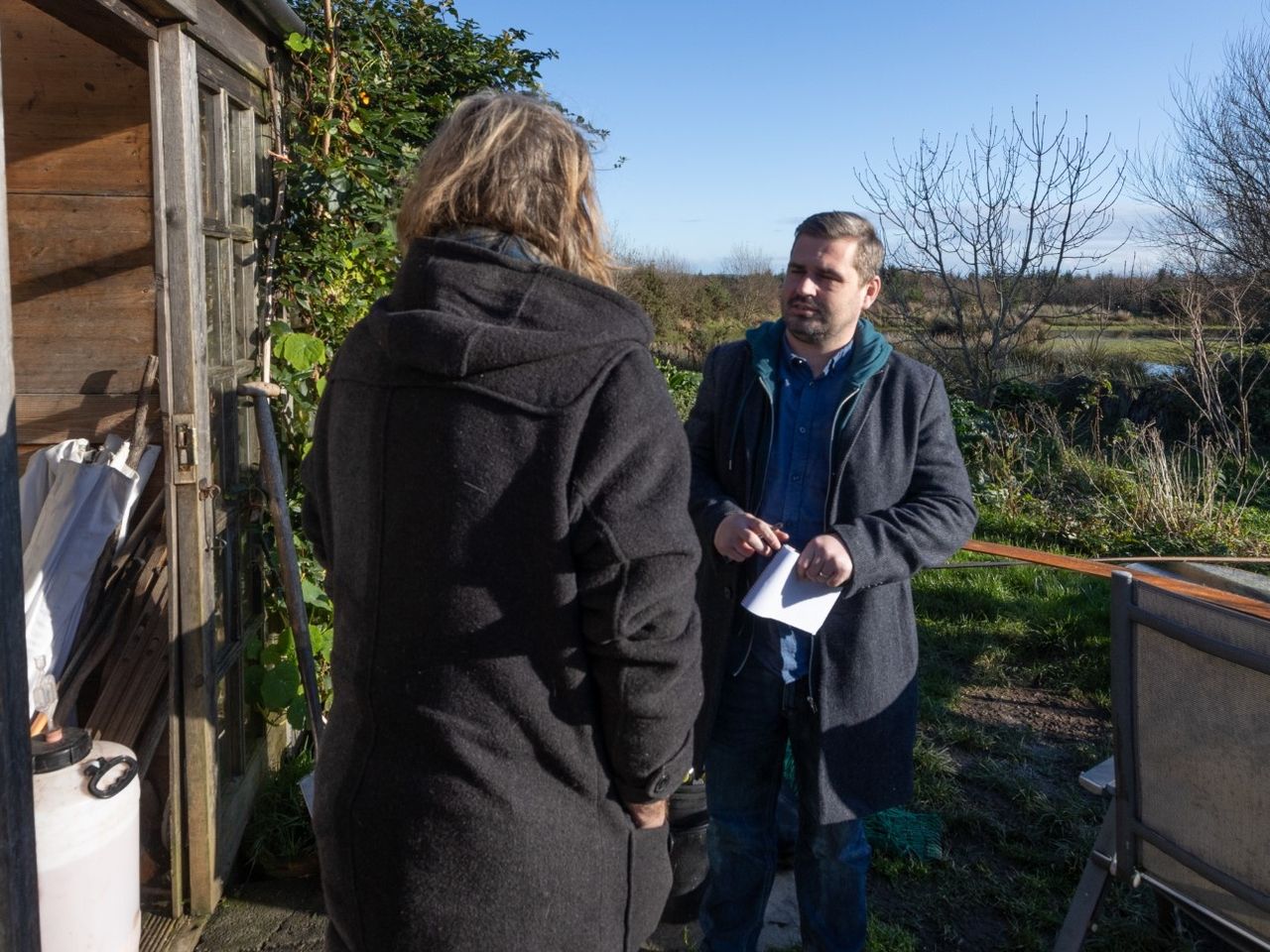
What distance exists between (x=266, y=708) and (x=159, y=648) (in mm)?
528

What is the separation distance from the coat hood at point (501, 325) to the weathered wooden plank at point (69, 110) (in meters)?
1.96

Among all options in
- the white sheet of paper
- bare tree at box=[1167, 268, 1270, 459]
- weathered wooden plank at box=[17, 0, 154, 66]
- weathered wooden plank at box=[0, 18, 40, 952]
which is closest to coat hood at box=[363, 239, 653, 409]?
weathered wooden plank at box=[0, 18, 40, 952]

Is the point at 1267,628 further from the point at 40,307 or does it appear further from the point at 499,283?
the point at 40,307

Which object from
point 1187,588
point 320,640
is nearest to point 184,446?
point 320,640

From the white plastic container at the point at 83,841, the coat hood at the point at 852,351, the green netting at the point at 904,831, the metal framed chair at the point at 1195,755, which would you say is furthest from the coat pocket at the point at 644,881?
the green netting at the point at 904,831

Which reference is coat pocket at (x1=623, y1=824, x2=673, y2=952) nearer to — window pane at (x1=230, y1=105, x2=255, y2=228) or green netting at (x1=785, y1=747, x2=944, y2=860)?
green netting at (x1=785, y1=747, x2=944, y2=860)

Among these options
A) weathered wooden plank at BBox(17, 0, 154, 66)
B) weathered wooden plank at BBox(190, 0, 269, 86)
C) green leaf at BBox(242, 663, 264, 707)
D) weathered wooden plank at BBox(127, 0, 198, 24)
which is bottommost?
green leaf at BBox(242, 663, 264, 707)

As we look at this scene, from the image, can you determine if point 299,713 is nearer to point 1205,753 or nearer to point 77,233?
point 77,233

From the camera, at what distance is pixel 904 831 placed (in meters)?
3.47

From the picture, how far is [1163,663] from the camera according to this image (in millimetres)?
2273

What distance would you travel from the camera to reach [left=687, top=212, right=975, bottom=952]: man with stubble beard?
91.9 inches

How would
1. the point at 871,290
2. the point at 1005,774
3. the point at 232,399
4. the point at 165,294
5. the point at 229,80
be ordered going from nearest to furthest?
the point at 871,290 → the point at 165,294 → the point at 229,80 → the point at 232,399 → the point at 1005,774

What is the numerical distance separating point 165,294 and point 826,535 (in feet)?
5.84

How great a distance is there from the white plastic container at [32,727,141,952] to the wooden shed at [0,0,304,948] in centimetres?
38
